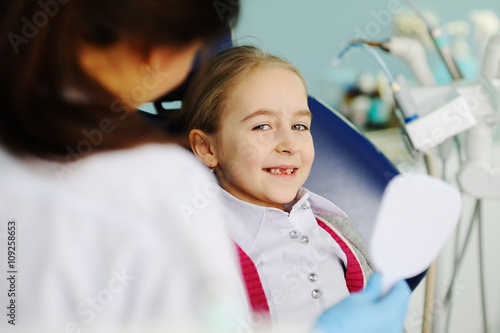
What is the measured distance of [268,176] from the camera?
616mm

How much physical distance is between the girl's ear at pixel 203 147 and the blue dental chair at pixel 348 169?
151 mm

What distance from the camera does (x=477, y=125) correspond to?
868 millimetres

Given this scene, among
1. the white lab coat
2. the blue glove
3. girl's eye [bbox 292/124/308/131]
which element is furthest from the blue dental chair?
the white lab coat

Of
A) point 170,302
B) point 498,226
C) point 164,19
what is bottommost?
point 498,226

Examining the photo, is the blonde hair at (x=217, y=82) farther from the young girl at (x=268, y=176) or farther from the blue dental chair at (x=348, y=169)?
the blue dental chair at (x=348, y=169)

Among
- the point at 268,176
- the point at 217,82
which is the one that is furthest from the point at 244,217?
the point at 217,82

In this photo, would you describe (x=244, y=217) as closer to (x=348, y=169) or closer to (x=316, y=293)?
(x=316, y=293)

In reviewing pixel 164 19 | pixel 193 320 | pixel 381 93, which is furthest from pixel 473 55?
pixel 193 320

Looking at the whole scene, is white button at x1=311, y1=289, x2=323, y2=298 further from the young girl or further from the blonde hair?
the blonde hair

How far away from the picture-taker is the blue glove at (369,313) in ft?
1.65

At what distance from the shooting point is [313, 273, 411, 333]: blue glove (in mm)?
503

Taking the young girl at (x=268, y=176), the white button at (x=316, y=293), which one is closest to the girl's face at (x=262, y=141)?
the young girl at (x=268, y=176)

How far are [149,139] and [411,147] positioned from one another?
0.51 meters

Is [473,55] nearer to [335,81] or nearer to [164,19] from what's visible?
[335,81]
